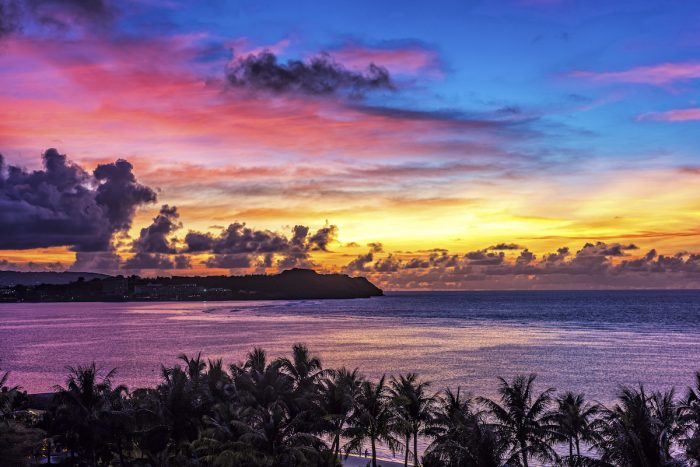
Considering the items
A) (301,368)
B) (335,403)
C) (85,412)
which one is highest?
(301,368)

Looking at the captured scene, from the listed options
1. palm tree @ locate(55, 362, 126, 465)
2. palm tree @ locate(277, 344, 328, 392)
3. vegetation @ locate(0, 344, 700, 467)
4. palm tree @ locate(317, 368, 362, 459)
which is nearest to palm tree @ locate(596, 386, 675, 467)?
vegetation @ locate(0, 344, 700, 467)

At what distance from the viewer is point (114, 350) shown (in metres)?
170

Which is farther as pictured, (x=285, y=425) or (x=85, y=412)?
(x=85, y=412)

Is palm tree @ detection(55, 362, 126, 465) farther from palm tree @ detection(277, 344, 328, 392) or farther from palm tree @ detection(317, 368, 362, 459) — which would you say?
palm tree @ detection(317, 368, 362, 459)

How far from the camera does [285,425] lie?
146ft

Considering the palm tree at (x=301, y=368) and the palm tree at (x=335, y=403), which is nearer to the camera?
the palm tree at (x=335, y=403)

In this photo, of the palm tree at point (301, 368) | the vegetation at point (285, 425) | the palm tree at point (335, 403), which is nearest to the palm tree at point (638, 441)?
the vegetation at point (285, 425)

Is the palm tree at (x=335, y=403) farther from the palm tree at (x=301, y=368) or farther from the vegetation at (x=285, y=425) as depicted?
the palm tree at (x=301, y=368)

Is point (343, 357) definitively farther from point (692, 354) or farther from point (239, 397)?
point (239, 397)

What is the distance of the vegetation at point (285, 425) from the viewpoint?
3919 cm

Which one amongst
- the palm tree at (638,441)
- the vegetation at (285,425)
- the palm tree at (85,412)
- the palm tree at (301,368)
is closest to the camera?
the palm tree at (638,441)

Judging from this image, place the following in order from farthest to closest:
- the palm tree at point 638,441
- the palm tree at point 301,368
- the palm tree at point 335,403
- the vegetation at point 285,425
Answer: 1. the palm tree at point 301,368
2. the palm tree at point 335,403
3. the vegetation at point 285,425
4. the palm tree at point 638,441

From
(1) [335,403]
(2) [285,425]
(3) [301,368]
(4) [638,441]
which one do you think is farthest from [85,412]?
(4) [638,441]

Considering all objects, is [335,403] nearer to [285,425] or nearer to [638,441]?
[285,425]
